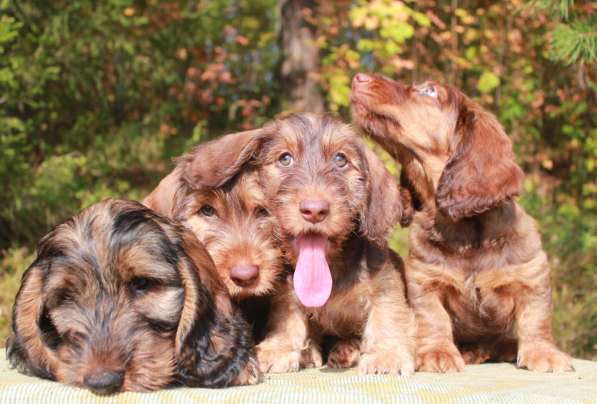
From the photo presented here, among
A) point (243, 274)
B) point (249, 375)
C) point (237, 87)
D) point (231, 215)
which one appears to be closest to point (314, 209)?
point (243, 274)

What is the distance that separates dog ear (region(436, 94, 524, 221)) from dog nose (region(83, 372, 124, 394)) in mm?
2300

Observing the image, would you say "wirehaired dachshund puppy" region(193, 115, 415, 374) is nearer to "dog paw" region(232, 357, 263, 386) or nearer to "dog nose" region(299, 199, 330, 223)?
"dog nose" region(299, 199, 330, 223)

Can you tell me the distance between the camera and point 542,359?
4.76m

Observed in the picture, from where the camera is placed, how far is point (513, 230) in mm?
5039

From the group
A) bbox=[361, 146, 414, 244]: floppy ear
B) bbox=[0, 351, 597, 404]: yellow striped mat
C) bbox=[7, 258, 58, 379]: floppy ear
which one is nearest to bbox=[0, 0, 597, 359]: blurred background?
bbox=[361, 146, 414, 244]: floppy ear

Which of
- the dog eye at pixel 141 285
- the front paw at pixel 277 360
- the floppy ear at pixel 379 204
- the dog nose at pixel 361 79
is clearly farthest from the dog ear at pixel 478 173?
the dog eye at pixel 141 285

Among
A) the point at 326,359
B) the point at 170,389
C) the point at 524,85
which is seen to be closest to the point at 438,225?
the point at 326,359

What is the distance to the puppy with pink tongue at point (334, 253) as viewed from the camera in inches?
170

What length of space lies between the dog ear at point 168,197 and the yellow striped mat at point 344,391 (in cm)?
116

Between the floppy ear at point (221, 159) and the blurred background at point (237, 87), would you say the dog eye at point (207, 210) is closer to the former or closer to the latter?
the floppy ear at point (221, 159)

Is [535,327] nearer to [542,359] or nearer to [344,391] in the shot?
[542,359]

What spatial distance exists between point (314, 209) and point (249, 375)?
86cm

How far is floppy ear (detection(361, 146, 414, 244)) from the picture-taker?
14.8ft

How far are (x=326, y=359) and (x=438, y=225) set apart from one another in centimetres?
104
